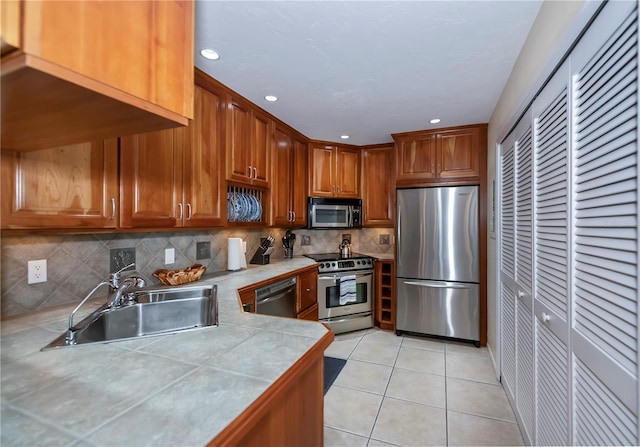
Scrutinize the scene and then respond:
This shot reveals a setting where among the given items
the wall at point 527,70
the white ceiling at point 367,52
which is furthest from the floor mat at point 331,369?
the white ceiling at point 367,52

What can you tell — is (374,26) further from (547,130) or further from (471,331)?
(471,331)

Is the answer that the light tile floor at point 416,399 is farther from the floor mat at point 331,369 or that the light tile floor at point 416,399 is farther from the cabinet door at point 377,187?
the cabinet door at point 377,187

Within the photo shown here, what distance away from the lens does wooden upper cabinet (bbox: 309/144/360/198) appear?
379 cm

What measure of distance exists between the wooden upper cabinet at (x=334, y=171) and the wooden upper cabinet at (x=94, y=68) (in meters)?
2.89

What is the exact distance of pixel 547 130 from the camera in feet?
4.66

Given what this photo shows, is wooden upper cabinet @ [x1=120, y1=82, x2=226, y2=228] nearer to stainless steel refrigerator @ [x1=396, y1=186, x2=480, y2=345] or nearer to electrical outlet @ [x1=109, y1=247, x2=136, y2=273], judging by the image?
electrical outlet @ [x1=109, y1=247, x2=136, y2=273]

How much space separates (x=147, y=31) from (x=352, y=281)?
3.14m

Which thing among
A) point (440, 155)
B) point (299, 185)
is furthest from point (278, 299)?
point (440, 155)

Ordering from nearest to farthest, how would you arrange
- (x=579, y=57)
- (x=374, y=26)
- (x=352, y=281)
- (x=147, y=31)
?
1. (x=147, y=31)
2. (x=579, y=57)
3. (x=374, y=26)
4. (x=352, y=281)

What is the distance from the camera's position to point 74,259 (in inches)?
63.8

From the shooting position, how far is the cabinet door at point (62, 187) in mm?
1187

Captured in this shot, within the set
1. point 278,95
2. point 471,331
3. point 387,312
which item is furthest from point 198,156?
point 471,331

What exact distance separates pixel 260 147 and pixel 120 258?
4.88ft

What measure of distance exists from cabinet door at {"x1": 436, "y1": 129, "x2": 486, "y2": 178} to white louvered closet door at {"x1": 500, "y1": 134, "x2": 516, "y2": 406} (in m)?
0.68
